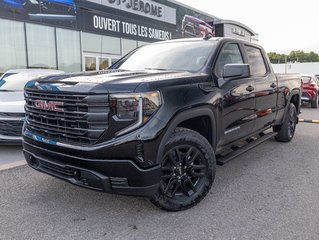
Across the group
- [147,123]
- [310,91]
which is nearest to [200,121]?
[147,123]

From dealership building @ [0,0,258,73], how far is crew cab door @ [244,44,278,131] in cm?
619

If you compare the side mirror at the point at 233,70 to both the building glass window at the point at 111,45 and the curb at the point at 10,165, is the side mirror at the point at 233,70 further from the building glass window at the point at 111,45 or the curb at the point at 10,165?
the building glass window at the point at 111,45

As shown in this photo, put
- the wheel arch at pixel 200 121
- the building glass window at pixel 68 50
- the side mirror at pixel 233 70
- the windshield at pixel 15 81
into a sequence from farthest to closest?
the building glass window at pixel 68 50 < the windshield at pixel 15 81 < the side mirror at pixel 233 70 < the wheel arch at pixel 200 121

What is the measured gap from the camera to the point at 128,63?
4.68m

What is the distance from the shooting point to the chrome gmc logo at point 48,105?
306 centimetres

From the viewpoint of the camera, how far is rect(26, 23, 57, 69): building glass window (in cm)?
1313

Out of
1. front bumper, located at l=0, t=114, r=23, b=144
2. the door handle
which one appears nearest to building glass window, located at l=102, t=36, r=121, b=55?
front bumper, located at l=0, t=114, r=23, b=144

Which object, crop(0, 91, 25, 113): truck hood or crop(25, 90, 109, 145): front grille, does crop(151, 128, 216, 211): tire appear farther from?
crop(0, 91, 25, 113): truck hood

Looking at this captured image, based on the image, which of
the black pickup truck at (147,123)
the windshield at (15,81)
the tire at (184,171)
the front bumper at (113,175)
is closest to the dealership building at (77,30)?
the windshield at (15,81)

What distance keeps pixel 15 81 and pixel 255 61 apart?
5.18m

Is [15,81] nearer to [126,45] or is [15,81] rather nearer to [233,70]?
[233,70]

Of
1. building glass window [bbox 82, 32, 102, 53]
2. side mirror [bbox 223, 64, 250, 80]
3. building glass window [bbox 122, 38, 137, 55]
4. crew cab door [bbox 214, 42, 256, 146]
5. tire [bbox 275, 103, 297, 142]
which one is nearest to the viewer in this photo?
side mirror [bbox 223, 64, 250, 80]

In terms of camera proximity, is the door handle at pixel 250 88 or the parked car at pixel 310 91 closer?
the door handle at pixel 250 88

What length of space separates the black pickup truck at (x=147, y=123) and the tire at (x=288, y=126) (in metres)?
2.23
